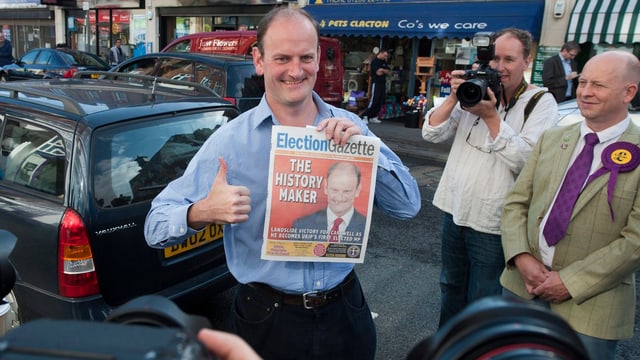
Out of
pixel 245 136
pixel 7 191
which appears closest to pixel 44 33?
pixel 7 191

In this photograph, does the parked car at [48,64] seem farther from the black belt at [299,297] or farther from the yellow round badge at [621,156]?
the yellow round badge at [621,156]

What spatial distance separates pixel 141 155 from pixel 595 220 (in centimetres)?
231

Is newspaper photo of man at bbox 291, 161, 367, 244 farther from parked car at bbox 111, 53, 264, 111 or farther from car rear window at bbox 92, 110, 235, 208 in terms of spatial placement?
parked car at bbox 111, 53, 264, 111

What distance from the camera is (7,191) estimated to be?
Result: 9.50ft

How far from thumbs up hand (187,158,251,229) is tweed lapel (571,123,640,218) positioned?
50.4 inches

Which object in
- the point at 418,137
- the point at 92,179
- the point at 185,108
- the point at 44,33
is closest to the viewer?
the point at 92,179

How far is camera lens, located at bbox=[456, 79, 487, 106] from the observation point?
2.28 m

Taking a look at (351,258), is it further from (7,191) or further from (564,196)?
(7,191)

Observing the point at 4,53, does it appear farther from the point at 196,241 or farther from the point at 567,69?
the point at 196,241

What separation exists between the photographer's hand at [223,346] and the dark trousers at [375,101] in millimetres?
12059

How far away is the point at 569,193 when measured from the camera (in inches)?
76.7

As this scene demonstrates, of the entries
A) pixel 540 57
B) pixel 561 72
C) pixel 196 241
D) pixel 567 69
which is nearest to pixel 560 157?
pixel 196 241

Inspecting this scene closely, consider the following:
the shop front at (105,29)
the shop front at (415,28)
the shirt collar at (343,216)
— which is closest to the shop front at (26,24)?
the shop front at (105,29)

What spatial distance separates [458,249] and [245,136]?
1505 millimetres
